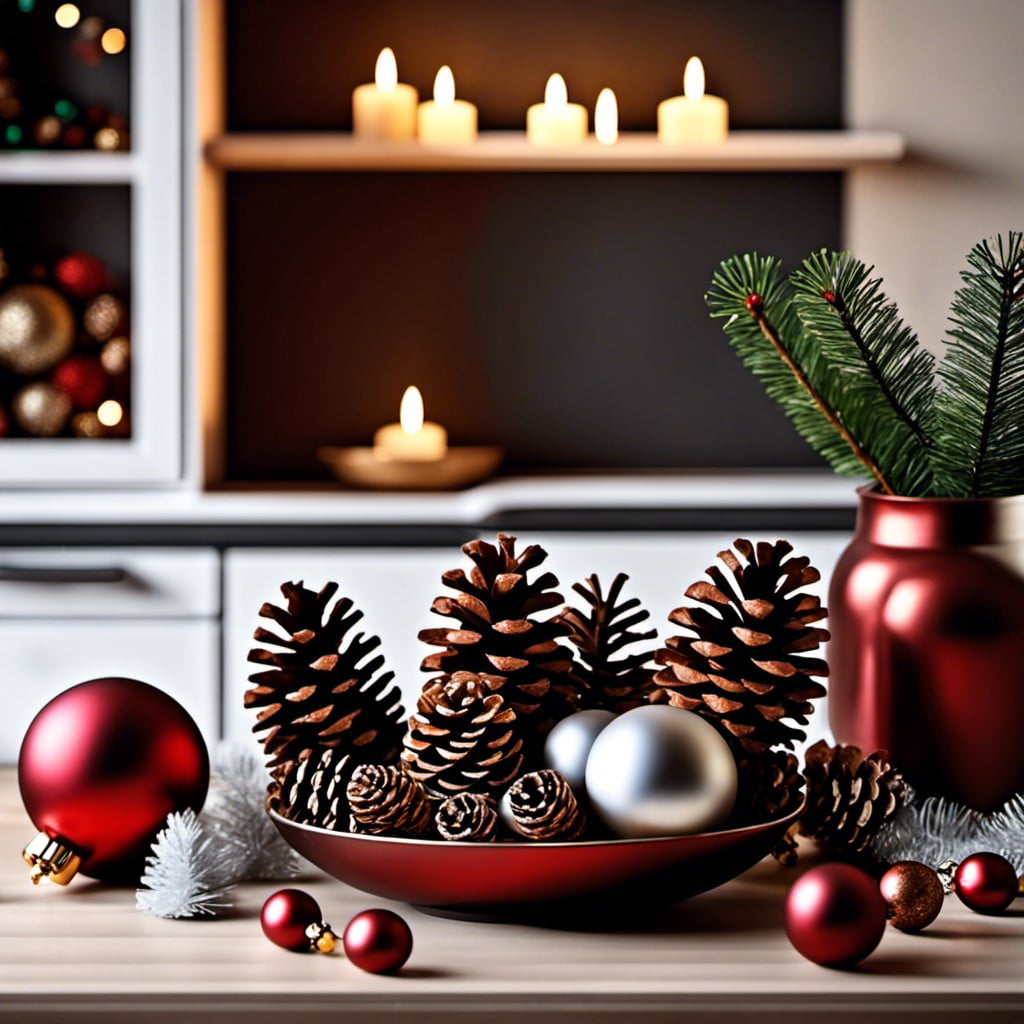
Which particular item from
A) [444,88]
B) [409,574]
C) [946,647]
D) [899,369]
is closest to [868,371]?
[899,369]

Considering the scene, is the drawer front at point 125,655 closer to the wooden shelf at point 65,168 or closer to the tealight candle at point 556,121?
the wooden shelf at point 65,168

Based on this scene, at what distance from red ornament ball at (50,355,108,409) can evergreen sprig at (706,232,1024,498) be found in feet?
5.23

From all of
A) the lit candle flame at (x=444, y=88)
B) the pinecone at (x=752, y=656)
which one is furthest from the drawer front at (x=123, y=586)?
the pinecone at (x=752, y=656)

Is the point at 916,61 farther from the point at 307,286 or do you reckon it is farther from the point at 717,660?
the point at 717,660

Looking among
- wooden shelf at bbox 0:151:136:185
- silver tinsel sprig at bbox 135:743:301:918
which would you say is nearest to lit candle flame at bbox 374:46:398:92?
wooden shelf at bbox 0:151:136:185

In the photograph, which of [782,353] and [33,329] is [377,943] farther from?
[33,329]

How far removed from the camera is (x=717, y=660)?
2.19 ft

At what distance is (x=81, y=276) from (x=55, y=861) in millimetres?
1710

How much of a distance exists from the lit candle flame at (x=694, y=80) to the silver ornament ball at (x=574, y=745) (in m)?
1.77

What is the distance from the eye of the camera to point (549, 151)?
2176 mm

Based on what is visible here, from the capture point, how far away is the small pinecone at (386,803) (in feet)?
1.99

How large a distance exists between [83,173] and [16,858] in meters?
1.59

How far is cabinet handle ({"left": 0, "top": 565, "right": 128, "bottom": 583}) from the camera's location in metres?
1.98

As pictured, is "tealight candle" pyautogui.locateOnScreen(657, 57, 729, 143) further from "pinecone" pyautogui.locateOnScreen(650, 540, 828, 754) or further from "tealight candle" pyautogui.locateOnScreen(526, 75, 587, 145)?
"pinecone" pyautogui.locateOnScreen(650, 540, 828, 754)
